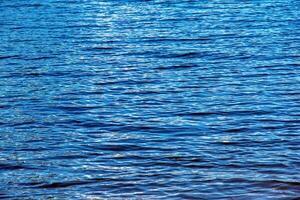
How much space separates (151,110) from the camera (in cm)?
1551

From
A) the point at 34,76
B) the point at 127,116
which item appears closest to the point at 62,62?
the point at 34,76

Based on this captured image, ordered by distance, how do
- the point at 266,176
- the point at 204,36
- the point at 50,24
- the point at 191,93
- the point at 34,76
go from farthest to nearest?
the point at 50,24 → the point at 204,36 → the point at 34,76 → the point at 191,93 → the point at 266,176

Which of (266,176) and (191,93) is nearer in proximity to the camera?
(266,176)

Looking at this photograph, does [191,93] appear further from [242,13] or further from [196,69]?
[242,13]

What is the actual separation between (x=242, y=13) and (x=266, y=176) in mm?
21236

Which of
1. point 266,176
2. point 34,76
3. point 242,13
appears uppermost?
point 266,176

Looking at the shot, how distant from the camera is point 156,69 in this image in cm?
2012

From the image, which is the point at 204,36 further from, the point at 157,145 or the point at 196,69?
the point at 157,145

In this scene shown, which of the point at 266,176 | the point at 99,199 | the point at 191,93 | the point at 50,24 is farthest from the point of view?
the point at 50,24

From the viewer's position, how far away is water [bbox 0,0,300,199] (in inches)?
436

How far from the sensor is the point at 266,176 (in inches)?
438

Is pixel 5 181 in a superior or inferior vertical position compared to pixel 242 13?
superior

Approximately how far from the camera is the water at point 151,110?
11.1 m

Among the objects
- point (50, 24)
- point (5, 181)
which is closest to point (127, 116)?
point (5, 181)
